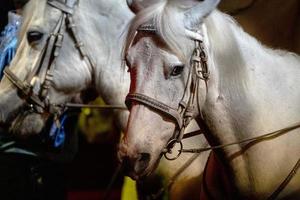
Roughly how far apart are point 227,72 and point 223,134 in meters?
0.14

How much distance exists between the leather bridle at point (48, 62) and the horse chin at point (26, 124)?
47 millimetres

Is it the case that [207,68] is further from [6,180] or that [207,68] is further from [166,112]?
[6,180]

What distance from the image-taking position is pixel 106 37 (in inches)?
60.2

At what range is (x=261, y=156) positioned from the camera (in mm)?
1193

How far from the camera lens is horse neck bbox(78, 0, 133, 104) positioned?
152 centimetres

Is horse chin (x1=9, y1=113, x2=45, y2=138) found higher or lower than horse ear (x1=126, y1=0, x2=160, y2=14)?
lower

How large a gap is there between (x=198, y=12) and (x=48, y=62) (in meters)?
0.56

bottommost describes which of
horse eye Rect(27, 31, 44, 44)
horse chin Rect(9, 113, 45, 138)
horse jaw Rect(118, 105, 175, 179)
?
horse chin Rect(9, 113, 45, 138)

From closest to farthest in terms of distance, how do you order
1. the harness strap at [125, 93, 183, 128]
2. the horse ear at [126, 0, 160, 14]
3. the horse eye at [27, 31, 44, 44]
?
the harness strap at [125, 93, 183, 128] < the horse ear at [126, 0, 160, 14] < the horse eye at [27, 31, 44, 44]

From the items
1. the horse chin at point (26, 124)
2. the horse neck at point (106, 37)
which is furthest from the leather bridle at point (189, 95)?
the horse chin at point (26, 124)

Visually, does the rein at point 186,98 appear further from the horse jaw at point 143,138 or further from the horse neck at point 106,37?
the horse neck at point 106,37

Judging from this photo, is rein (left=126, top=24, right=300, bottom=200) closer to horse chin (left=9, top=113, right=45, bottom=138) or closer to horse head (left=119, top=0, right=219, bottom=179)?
horse head (left=119, top=0, right=219, bottom=179)

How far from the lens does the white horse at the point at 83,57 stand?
4.97 ft

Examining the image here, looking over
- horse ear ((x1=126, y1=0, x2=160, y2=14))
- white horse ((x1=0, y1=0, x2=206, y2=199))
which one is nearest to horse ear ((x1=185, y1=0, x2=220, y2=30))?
horse ear ((x1=126, y1=0, x2=160, y2=14))
